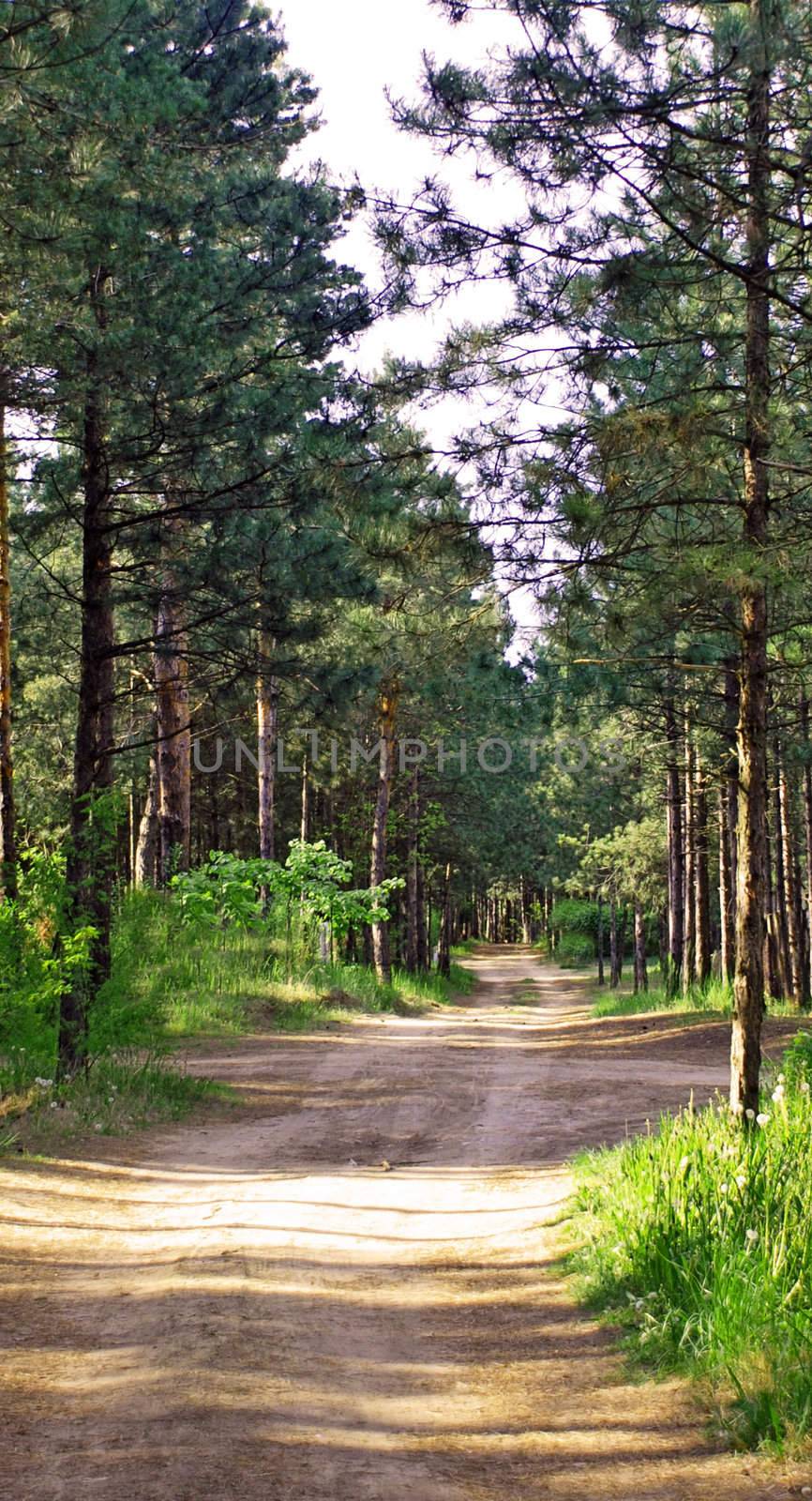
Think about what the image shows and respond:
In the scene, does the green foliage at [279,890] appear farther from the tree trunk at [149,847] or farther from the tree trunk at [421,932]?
the tree trunk at [421,932]

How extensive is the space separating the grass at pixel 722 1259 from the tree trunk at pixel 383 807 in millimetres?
19489

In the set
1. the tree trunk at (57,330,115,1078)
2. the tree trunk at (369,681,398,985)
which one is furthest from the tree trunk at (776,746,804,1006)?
the tree trunk at (57,330,115,1078)

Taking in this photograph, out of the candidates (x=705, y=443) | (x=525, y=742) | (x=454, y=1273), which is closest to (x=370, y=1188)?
(x=454, y=1273)

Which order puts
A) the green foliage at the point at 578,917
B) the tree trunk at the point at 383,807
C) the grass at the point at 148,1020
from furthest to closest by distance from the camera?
the green foliage at the point at 578,917, the tree trunk at the point at 383,807, the grass at the point at 148,1020

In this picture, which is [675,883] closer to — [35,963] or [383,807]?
[383,807]

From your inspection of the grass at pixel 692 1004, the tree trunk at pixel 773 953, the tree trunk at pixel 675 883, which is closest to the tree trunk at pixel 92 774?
the grass at pixel 692 1004

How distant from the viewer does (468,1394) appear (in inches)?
194

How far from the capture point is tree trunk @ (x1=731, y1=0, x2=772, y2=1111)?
7.32 m

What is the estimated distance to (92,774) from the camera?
1095 centimetres

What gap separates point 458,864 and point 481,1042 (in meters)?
20.4

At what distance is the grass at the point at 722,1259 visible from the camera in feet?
14.5

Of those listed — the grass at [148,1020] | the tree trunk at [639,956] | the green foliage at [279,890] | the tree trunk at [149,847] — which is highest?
the tree trunk at [149,847]

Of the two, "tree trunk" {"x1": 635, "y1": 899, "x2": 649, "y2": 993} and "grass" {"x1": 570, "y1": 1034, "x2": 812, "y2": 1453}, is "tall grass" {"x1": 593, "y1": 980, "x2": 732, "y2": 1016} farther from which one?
"grass" {"x1": 570, "y1": 1034, "x2": 812, "y2": 1453}

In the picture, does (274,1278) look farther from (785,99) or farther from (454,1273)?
(785,99)
